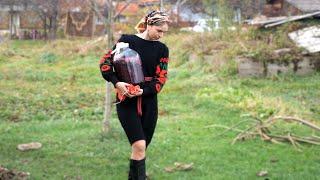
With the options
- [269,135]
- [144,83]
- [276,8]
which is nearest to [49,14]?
[276,8]

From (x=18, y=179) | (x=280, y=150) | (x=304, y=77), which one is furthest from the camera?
(x=304, y=77)

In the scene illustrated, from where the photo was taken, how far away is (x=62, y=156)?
276 inches

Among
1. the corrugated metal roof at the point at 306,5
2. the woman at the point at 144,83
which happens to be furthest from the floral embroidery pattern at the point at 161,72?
the corrugated metal roof at the point at 306,5

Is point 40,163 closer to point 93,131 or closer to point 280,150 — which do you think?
point 93,131

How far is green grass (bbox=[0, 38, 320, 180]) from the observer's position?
6.48 metres

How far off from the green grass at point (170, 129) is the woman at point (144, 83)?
1103mm

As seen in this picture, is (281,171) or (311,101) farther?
(311,101)

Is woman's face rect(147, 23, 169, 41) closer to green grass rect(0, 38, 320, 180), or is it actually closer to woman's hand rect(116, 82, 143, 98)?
woman's hand rect(116, 82, 143, 98)

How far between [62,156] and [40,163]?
441 mm

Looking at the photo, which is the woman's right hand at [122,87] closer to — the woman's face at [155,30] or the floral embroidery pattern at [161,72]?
the floral embroidery pattern at [161,72]

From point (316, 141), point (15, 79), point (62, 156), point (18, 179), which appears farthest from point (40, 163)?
point (15, 79)

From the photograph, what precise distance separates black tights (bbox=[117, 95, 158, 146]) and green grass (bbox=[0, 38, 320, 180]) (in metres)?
1.11

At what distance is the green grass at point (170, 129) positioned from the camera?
255 inches

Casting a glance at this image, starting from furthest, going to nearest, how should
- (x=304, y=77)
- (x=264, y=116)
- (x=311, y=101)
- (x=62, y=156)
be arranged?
(x=304, y=77)
(x=311, y=101)
(x=264, y=116)
(x=62, y=156)
